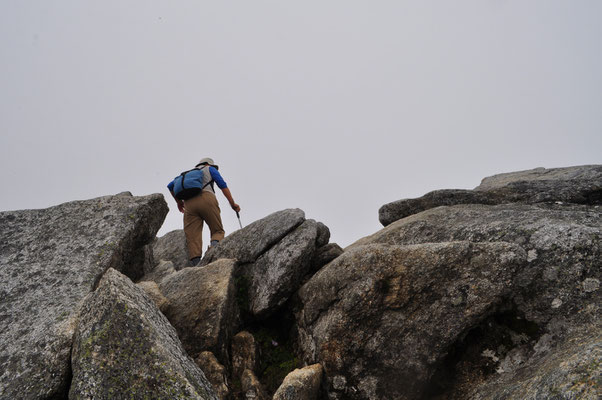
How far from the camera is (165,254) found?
2100 centimetres

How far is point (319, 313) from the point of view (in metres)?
10.5

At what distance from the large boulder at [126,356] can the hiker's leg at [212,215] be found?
9.68 metres

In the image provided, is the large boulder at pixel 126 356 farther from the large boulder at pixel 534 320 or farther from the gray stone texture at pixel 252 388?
the large boulder at pixel 534 320

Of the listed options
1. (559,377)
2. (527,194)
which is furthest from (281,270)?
(527,194)

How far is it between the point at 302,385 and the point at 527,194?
10.4m

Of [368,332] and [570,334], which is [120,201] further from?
[570,334]

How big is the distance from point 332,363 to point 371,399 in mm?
1109

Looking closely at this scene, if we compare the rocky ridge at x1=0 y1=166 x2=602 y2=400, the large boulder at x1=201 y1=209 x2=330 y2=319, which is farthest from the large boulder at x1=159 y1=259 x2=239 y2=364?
the large boulder at x1=201 y1=209 x2=330 y2=319

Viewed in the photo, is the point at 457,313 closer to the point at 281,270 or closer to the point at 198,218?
the point at 281,270

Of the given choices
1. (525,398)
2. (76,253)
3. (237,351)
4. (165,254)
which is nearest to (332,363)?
(237,351)

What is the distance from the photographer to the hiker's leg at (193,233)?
59.3 ft

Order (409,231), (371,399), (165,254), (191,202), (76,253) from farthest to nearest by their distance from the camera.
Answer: (165,254) → (191,202) → (409,231) → (76,253) → (371,399)

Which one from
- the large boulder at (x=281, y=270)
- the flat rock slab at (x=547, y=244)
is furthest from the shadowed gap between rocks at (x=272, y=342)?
the flat rock slab at (x=547, y=244)

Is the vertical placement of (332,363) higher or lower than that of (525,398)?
higher
